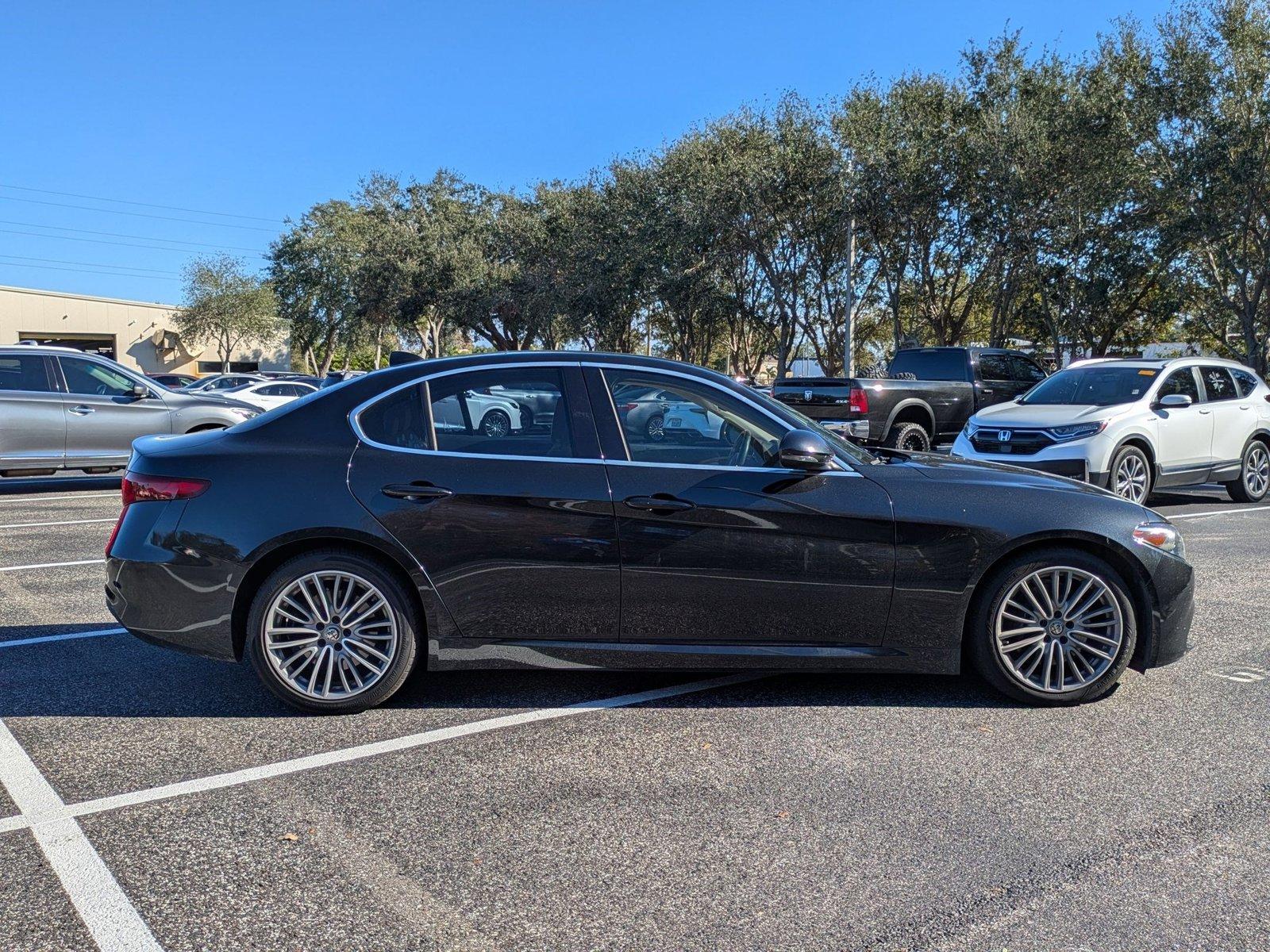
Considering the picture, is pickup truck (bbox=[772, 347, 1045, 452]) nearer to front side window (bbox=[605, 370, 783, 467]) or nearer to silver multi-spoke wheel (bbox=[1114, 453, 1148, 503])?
silver multi-spoke wheel (bbox=[1114, 453, 1148, 503])

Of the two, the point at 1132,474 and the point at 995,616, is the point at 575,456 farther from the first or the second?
the point at 1132,474

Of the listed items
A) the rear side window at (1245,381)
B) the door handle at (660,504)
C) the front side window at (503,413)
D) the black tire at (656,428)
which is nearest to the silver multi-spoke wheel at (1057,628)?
the door handle at (660,504)

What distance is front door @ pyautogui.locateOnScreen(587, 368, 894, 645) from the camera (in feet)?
15.0

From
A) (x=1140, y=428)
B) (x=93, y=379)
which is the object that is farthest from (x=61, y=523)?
(x=1140, y=428)

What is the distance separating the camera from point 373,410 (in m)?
4.80

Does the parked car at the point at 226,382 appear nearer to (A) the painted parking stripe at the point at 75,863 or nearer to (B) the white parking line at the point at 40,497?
(B) the white parking line at the point at 40,497

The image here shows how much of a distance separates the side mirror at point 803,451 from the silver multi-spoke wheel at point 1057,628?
1.06 m

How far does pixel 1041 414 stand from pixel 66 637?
373 inches

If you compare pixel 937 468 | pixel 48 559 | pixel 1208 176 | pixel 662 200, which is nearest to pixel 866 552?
pixel 937 468

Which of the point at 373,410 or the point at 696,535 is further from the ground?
the point at 373,410

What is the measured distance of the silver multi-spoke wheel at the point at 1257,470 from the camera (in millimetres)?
12469

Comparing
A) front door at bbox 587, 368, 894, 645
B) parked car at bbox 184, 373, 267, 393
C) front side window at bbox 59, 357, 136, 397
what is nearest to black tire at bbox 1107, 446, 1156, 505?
front door at bbox 587, 368, 894, 645

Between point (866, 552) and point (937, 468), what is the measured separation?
0.66m

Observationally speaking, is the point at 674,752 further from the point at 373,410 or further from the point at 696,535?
the point at 373,410
